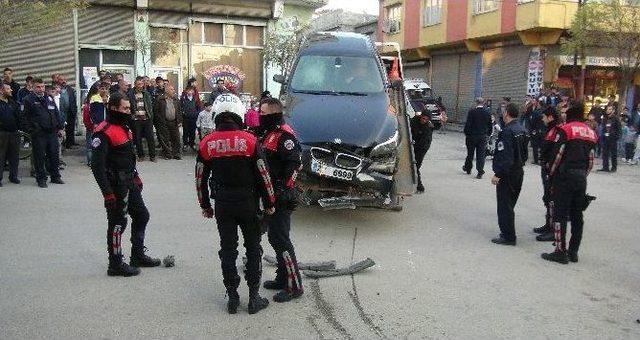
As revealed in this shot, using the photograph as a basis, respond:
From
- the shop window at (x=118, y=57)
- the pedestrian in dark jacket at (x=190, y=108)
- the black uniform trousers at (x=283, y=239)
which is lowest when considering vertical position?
the black uniform trousers at (x=283, y=239)

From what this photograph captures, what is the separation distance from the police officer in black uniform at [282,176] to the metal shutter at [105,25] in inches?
615

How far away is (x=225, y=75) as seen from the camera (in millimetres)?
21078

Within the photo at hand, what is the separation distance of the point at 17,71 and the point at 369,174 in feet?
50.7

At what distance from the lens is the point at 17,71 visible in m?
18.6

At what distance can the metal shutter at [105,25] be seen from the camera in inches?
741

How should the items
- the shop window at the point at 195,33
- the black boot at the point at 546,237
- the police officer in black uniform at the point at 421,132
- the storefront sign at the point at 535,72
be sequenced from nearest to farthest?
the black boot at the point at 546,237
the police officer in black uniform at the point at 421,132
the shop window at the point at 195,33
the storefront sign at the point at 535,72

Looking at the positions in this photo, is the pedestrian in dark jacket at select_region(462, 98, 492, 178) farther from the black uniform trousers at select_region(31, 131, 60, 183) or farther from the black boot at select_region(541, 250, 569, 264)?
the black uniform trousers at select_region(31, 131, 60, 183)

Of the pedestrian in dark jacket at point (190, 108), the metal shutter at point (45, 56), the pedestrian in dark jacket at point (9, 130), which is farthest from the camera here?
the metal shutter at point (45, 56)

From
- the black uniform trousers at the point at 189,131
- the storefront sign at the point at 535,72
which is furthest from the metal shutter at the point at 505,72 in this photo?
the black uniform trousers at the point at 189,131

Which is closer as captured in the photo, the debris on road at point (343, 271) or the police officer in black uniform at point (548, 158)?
the debris on road at point (343, 271)

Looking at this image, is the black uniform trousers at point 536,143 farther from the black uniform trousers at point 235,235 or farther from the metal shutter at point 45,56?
the metal shutter at point 45,56

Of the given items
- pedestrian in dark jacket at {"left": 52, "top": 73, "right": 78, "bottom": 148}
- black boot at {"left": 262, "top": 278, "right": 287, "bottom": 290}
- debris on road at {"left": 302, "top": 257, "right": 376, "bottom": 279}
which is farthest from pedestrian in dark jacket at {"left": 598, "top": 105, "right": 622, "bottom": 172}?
pedestrian in dark jacket at {"left": 52, "top": 73, "right": 78, "bottom": 148}

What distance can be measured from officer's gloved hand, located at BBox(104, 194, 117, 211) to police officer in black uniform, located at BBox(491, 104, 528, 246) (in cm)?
443

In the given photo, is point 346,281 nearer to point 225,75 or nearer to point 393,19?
point 225,75
